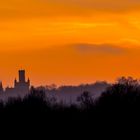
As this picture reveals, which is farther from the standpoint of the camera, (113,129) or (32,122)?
(32,122)

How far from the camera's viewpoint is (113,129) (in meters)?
81.8

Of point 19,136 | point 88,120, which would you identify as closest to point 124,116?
point 88,120

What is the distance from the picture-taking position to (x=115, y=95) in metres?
96.7

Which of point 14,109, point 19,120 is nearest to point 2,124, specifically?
point 19,120

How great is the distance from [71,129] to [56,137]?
115 inches

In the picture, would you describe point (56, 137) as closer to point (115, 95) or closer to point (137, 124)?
point (137, 124)

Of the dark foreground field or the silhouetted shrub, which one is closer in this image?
the dark foreground field

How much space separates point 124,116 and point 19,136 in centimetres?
822

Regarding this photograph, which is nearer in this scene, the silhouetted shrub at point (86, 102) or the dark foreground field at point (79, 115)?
the dark foreground field at point (79, 115)

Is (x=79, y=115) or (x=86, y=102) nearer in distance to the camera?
(x=79, y=115)

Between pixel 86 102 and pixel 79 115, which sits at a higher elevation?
pixel 86 102

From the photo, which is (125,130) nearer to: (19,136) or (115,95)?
(19,136)

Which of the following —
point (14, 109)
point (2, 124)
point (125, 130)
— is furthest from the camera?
point (14, 109)

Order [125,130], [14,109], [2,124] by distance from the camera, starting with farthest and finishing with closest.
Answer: [14,109] < [2,124] < [125,130]
